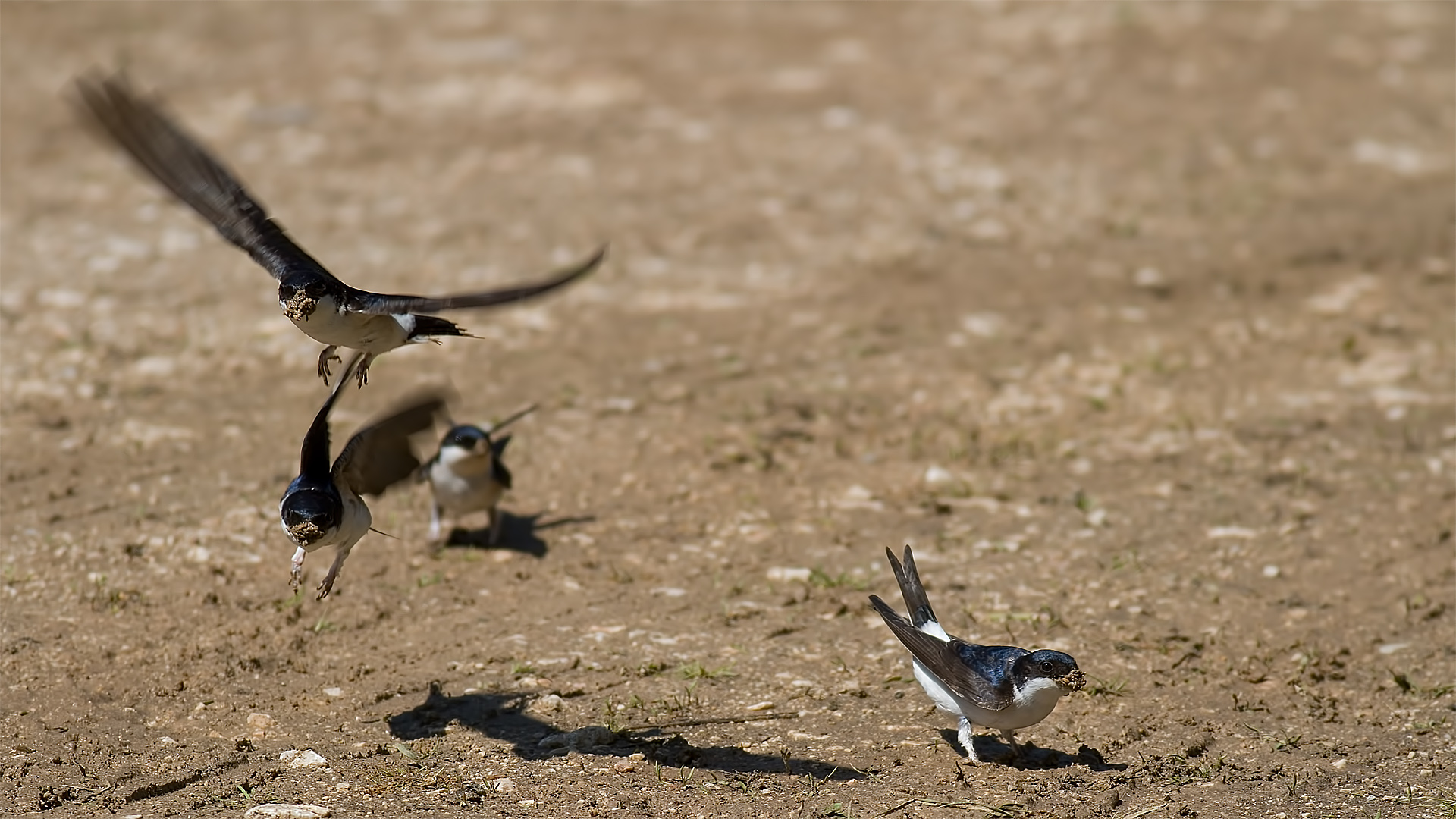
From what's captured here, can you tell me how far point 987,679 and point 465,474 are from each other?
2.58 metres

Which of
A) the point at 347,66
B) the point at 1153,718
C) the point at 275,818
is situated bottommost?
the point at 1153,718

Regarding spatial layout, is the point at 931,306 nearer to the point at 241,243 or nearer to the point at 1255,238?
the point at 1255,238

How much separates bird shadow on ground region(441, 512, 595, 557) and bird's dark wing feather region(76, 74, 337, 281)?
2.19 metres

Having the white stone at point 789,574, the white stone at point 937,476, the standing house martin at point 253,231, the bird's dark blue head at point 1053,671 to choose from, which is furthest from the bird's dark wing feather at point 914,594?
the white stone at point 937,476

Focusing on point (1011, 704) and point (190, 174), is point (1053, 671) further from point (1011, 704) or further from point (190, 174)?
point (190, 174)

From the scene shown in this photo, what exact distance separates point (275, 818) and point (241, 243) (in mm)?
1804

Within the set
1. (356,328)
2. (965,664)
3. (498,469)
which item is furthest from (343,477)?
(965,664)

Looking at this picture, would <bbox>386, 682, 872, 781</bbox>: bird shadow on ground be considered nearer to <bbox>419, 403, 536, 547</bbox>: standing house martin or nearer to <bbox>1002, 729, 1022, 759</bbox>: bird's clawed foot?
<bbox>1002, 729, 1022, 759</bbox>: bird's clawed foot

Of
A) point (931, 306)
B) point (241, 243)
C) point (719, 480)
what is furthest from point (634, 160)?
Result: point (241, 243)

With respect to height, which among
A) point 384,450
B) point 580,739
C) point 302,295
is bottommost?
point 580,739

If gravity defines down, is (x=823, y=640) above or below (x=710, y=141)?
below

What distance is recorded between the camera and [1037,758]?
504cm

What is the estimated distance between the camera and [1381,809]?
4.66 metres

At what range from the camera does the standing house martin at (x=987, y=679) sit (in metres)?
4.73
